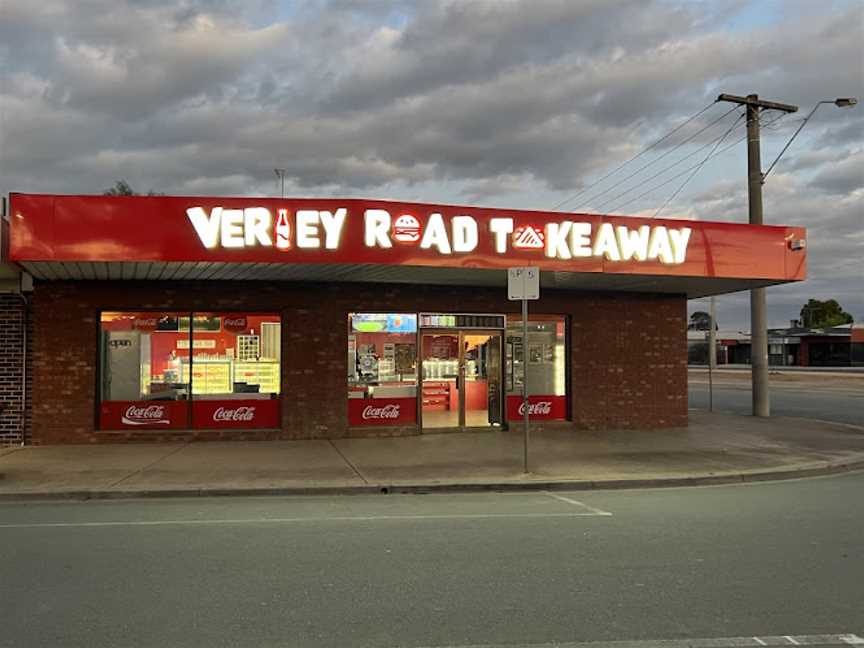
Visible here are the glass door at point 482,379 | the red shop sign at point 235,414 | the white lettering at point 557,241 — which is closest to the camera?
the white lettering at point 557,241

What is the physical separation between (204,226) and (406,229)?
317 cm

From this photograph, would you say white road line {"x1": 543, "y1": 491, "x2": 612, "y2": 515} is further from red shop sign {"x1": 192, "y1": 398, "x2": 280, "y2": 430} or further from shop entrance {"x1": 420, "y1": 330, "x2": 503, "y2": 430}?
red shop sign {"x1": 192, "y1": 398, "x2": 280, "y2": 430}

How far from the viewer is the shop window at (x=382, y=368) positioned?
1482 centimetres

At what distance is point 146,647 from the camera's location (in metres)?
4.36

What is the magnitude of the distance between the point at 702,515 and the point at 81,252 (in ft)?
30.7

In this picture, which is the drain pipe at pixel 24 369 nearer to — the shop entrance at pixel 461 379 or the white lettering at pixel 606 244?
the shop entrance at pixel 461 379

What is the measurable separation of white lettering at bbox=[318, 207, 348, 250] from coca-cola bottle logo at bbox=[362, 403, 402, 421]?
12.9 feet

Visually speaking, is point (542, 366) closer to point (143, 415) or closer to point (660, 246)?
point (660, 246)

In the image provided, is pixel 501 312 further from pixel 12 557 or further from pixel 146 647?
pixel 146 647

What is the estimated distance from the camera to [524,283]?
10.8 metres

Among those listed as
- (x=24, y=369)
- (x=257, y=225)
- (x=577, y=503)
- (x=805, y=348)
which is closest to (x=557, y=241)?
(x=257, y=225)

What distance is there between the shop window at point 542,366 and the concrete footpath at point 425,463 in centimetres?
77

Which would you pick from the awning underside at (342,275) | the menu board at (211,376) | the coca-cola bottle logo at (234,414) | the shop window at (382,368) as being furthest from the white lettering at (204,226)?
the coca-cola bottle logo at (234,414)

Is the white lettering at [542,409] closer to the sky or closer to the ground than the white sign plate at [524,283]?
closer to the ground
